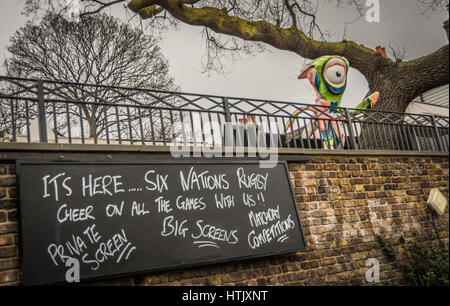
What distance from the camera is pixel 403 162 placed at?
6.54 meters

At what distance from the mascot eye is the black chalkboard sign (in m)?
3.85

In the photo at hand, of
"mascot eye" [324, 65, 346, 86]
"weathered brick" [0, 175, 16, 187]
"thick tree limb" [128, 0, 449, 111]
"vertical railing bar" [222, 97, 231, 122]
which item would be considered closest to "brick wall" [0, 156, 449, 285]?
"weathered brick" [0, 175, 16, 187]

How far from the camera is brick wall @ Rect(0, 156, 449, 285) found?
4.12 meters

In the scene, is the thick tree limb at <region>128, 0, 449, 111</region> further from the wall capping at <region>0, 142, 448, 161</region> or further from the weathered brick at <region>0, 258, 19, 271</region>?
the weathered brick at <region>0, 258, 19, 271</region>

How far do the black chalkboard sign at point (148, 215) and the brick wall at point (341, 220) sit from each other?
160 mm

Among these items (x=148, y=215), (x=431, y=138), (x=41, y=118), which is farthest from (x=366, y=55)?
(x=41, y=118)

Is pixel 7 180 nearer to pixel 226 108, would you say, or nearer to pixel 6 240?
pixel 6 240

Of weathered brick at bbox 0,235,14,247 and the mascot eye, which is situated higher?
the mascot eye

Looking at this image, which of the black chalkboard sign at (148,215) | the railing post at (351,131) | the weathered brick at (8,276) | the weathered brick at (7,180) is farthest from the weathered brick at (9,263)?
the railing post at (351,131)

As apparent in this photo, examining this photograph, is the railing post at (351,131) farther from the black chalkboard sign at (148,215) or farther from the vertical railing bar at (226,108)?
the vertical railing bar at (226,108)

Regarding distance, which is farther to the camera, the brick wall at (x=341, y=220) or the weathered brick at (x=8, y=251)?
the brick wall at (x=341, y=220)

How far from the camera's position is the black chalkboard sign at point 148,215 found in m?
3.48

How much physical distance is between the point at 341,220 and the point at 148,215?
9.31 ft

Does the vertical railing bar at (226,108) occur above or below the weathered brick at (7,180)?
above
